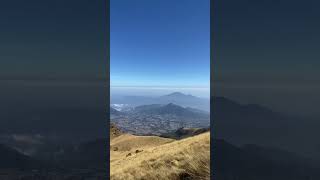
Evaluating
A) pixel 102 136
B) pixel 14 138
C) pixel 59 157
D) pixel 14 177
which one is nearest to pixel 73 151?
pixel 59 157

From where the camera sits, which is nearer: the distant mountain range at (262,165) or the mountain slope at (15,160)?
the distant mountain range at (262,165)

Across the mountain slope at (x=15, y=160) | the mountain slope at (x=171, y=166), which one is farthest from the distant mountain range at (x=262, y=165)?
the mountain slope at (x=15, y=160)

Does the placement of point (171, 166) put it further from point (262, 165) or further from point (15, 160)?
point (15, 160)

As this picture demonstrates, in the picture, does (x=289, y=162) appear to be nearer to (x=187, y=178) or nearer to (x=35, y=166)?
(x=187, y=178)

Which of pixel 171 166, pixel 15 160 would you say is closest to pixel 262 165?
pixel 171 166

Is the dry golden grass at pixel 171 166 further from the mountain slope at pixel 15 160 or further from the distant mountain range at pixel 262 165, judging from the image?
the mountain slope at pixel 15 160

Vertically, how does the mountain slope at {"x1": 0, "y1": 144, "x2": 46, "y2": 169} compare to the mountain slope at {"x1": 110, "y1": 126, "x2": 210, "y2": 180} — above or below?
below

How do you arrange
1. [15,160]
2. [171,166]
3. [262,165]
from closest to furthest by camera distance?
[171,166]
[262,165]
[15,160]

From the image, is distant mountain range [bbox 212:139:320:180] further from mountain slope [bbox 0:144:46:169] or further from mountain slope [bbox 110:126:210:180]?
mountain slope [bbox 0:144:46:169]

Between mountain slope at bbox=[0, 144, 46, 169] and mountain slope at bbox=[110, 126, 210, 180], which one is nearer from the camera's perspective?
mountain slope at bbox=[110, 126, 210, 180]

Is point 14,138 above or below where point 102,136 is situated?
below

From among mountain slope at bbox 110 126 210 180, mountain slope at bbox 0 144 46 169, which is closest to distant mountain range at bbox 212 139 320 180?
mountain slope at bbox 110 126 210 180
